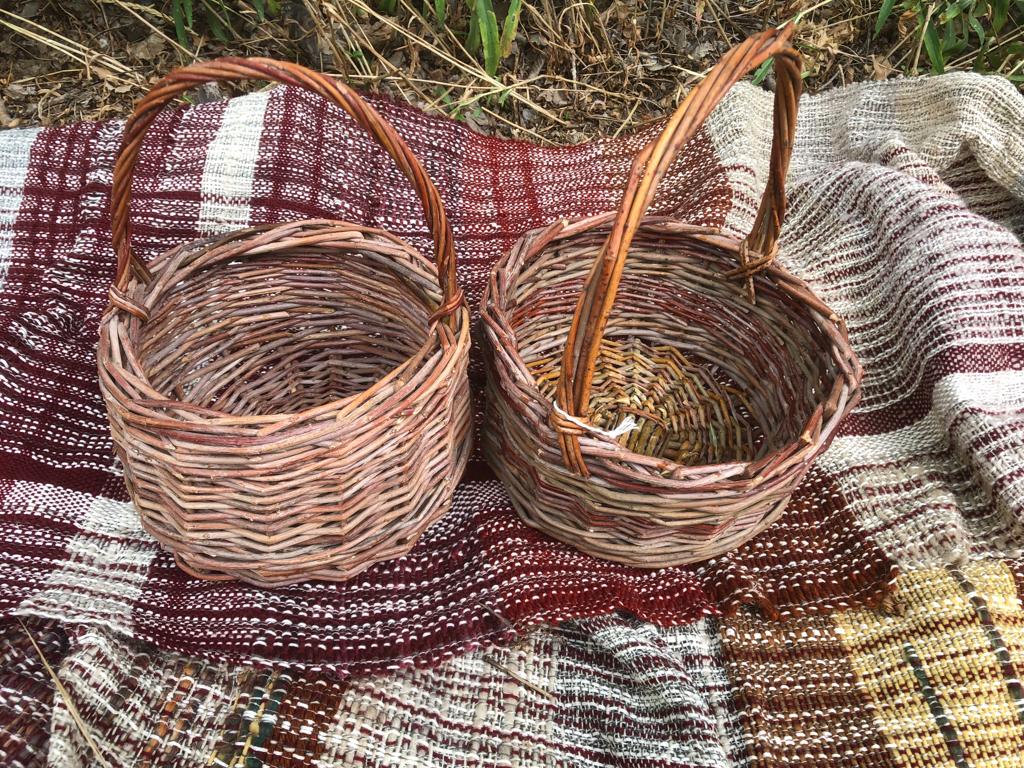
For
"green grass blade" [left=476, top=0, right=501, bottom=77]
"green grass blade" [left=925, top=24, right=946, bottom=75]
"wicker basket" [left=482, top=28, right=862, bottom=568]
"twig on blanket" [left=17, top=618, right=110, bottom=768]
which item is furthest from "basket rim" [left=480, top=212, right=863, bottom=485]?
"green grass blade" [left=925, top=24, right=946, bottom=75]

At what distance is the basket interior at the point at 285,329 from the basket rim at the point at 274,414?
Result: 0.03 metres

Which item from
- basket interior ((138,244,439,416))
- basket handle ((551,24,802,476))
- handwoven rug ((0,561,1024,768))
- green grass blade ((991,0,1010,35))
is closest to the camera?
basket handle ((551,24,802,476))

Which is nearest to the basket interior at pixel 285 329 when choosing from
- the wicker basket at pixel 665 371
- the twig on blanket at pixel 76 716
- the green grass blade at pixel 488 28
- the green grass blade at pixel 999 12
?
the wicker basket at pixel 665 371

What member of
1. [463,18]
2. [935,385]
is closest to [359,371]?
[935,385]

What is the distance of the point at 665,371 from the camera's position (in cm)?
106

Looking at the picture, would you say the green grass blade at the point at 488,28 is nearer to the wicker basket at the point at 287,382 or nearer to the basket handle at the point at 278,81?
the wicker basket at the point at 287,382

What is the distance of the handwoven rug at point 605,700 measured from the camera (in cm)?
A: 74

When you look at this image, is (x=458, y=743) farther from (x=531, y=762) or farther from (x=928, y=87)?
(x=928, y=87)

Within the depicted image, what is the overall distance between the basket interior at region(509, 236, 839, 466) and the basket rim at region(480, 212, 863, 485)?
1.0 inches

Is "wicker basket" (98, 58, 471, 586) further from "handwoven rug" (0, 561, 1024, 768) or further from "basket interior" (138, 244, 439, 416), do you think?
"handwoven rug" (0, 561, 1024, 768)

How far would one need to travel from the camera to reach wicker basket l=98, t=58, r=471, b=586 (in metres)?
0.69

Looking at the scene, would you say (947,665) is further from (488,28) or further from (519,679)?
(488,28)

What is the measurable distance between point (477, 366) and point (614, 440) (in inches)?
14.3

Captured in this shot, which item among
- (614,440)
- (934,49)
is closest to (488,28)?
(934,49)
